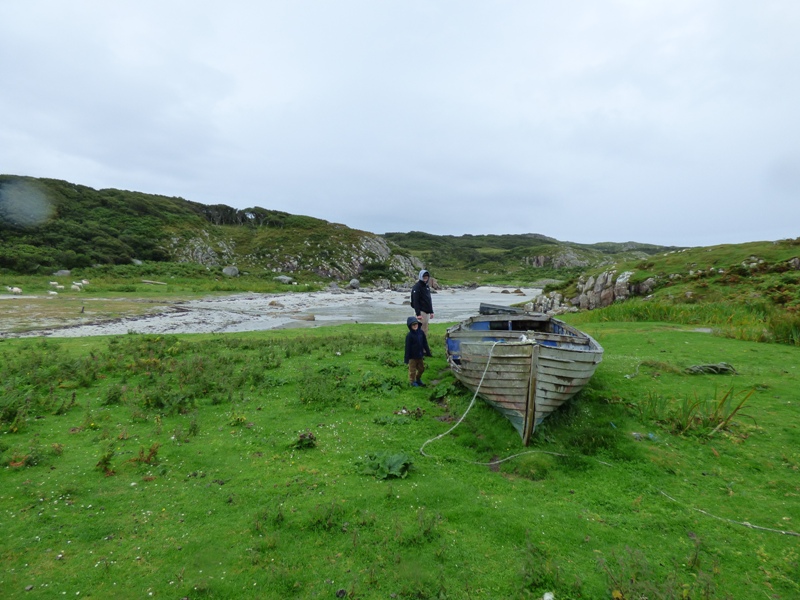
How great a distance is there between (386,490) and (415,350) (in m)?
5.93

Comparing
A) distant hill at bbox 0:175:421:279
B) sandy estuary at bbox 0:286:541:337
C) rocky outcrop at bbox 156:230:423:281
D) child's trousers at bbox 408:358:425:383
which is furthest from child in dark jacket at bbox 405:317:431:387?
rocky outcrop at bbox 156:230:423:281

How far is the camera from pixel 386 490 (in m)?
6.61

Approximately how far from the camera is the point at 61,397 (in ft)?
34.6

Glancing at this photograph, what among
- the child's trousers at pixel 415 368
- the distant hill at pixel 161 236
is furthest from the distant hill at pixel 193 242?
the child's trousers at pixel 415 368

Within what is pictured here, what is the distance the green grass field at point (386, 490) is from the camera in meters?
4.75

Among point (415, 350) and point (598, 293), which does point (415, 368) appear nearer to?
point (415, 350)

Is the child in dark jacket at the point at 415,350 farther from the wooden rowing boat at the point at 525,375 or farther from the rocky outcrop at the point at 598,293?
the rocky outcrop at the point at 598,293

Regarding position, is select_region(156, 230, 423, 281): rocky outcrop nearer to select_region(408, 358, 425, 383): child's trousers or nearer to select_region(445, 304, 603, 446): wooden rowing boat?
select_region(408, 358, 425, 383): child's trousers

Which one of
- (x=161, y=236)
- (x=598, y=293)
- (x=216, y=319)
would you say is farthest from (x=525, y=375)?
(x=161, y=236)

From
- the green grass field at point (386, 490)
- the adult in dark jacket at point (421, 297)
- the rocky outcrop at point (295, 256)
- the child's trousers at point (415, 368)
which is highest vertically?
the rocky outcrop at point (295, 256)

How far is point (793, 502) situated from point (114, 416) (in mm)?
14362

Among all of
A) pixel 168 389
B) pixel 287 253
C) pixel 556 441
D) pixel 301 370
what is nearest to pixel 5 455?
pixel 168 389

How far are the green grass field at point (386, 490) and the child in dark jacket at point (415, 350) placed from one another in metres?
0.66

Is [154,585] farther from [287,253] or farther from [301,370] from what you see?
[287,253]
